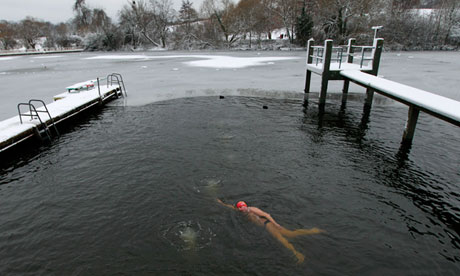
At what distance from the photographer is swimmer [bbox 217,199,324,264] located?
526 centimetres

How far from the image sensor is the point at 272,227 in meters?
5.70

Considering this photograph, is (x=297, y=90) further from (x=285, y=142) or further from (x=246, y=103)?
(x=285, y=142)

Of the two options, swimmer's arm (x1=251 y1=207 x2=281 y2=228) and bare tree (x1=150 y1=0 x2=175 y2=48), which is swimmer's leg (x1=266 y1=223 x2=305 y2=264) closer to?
swimmer's arm (x1=251 y1=207 x2=281 y2=228)

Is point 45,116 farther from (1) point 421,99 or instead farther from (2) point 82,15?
(2) point 82,15

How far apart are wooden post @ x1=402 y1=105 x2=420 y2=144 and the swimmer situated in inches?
238

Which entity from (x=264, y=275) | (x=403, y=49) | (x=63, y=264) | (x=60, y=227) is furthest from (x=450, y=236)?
(x=403, y=49)

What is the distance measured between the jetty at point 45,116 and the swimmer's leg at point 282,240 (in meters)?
8.54

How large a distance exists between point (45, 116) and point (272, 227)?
10.0m

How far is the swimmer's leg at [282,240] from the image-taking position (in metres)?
4.98

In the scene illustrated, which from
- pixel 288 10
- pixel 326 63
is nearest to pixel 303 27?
pixel 288 10

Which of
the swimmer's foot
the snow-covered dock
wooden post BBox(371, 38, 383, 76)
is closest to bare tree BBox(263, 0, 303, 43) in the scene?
wooden post BBox(371, 38, 383, 76)

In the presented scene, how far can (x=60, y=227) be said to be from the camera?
230 inches

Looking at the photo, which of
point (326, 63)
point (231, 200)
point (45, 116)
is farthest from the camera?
point (326, 63)

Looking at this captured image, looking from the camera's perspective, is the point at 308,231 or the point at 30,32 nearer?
the point at 308,231
